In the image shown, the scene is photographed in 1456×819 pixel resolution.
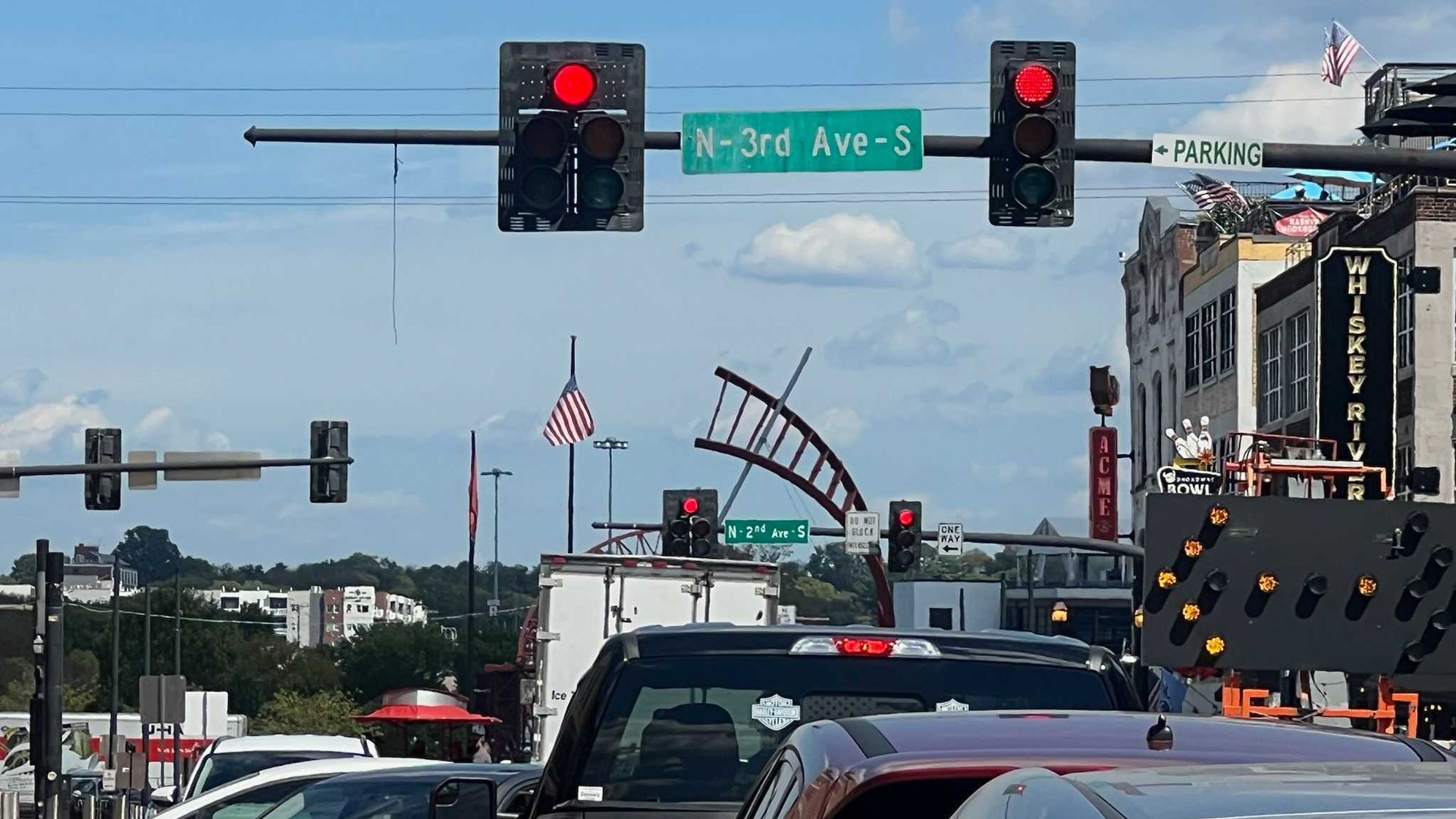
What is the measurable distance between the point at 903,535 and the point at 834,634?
33.2 metres

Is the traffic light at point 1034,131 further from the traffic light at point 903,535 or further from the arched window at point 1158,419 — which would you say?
the arched window at point 1158,419

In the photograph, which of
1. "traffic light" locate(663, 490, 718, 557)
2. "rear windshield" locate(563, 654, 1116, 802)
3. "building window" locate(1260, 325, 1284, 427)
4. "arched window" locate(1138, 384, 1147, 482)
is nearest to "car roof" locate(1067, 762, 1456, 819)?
"rear windshield" locate(563, 654, 1116, 802)

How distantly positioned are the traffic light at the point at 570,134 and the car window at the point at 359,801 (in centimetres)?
480

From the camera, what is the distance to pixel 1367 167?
1427 centimetres

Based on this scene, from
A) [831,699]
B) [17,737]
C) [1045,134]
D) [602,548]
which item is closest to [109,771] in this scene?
[17,737]

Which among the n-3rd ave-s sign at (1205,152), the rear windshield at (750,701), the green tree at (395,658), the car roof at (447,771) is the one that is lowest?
the green tree at (395,658)

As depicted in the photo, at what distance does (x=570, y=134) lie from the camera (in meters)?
15.1

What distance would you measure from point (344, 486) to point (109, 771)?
3585 centimetres

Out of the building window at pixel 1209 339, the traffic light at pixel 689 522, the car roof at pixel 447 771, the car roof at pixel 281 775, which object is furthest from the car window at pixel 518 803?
the building window at pixel 1209 339

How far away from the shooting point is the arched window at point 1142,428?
6281 centimetres

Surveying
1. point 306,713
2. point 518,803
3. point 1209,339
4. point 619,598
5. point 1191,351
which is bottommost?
point 306,713

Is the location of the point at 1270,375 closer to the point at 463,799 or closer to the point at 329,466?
the point at 329,466

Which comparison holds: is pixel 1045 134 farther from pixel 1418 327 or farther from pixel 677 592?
pixel 1418 327

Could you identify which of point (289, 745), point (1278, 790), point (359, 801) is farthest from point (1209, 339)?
point (1278, 790)
